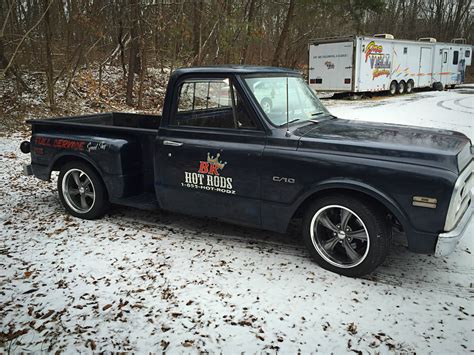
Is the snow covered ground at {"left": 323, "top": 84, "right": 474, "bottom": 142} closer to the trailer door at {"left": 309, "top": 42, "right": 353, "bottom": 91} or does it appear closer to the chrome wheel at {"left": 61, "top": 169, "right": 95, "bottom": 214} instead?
the trailer door at {"left": 309, "top": 42, "right": 353, "bottom": 91}

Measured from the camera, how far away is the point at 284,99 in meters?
4.51

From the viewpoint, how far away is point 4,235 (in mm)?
4879

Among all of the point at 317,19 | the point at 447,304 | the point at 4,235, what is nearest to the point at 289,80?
the point at 447,304

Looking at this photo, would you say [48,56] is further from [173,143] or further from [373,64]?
[373,64]

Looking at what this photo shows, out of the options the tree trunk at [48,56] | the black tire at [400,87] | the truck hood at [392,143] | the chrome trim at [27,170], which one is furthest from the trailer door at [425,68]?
the chrome trim at [27,170]

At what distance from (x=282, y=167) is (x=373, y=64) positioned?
59.9 ft

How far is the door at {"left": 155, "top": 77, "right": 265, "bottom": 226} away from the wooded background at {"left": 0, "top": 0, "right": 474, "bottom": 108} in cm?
827

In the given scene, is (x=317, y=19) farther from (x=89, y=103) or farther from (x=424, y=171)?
(x=424, y=171)

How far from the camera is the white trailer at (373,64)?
773 inches

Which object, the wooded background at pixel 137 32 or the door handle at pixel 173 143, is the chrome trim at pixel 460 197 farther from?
the wooded background at pixel 137 32

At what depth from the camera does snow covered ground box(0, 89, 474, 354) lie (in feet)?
9.96

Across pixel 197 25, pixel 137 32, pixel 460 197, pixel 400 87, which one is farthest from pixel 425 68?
pixel 460 197

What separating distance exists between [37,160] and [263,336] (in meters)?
4.07

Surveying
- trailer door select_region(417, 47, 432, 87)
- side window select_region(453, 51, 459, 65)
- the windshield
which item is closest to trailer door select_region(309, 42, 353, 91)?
trailer door select_region(417, 47, 432, 87)
